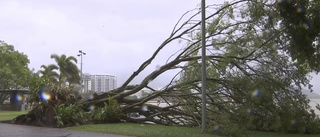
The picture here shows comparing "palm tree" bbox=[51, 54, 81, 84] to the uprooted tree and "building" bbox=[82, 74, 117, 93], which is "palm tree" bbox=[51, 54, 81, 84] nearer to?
"building" bbox=[82, 74, 117, 93]

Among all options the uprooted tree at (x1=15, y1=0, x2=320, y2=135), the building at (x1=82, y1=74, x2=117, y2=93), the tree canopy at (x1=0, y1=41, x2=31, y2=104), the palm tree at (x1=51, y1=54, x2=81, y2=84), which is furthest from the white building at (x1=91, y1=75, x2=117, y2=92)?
the uprooted tree at (x1=15, y1=0, x2=320, y2=135)

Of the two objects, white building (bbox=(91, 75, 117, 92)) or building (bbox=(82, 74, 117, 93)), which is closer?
white building (bbox=(91, 75, 117, 92))

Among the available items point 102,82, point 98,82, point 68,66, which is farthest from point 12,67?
point 98,82

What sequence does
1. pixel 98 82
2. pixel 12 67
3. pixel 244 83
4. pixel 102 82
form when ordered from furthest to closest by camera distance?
1. pixel 98 82
2. pixel 102 82
3. pixel 12 67
4. pixel 244 83

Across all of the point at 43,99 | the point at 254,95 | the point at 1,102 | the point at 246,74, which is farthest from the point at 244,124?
the point at 1,102

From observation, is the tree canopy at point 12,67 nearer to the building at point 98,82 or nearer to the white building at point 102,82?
the building at point 98,82

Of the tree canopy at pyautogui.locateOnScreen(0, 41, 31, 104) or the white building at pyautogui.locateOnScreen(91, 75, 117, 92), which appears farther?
the white building at pyautogui.locateOnScreen(91, 75, 117, 92)

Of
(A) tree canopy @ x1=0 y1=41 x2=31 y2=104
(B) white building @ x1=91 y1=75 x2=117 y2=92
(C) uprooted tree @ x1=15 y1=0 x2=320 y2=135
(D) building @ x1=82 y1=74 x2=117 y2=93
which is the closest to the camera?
(C) uprooted tree @ x1=15 y1=0 x2=320 y2=135

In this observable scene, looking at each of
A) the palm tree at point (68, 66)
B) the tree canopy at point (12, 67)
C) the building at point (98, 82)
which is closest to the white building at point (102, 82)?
the building at point (98, 82)

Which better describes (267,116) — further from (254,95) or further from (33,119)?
(33,119)

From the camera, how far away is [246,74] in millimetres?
16688

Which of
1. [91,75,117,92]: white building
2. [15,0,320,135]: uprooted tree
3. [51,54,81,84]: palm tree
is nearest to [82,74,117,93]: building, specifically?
[91,75,117,92]: white building

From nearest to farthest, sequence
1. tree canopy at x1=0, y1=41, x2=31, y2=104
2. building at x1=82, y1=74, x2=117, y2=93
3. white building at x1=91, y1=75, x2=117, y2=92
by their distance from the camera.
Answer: tree canopy at x1=0, y1=41, x2=31, y2=104
white building at x1=91, y1=75, x2=117, y2=92
building at x1=82, y1=74, x2=117, y2=93

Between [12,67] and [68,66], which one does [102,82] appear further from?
[12,67]
